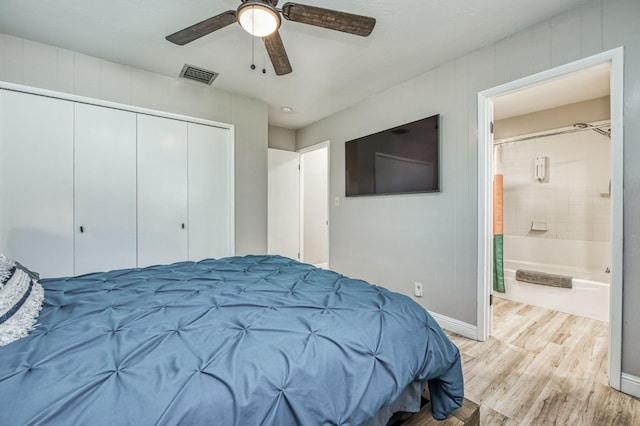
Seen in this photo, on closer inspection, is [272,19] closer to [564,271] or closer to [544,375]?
[544,375]

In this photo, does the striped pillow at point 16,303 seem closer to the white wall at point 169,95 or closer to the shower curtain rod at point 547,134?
the white wall at point 169,95

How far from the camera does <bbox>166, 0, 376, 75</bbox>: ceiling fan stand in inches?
57.3

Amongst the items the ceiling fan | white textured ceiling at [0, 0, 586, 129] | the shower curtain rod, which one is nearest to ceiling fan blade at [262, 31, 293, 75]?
the ceiling fan

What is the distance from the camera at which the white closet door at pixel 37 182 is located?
7.43 feet

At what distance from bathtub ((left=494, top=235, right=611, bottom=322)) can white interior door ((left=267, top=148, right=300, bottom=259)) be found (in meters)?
2.96

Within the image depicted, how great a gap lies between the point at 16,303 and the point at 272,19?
164cm

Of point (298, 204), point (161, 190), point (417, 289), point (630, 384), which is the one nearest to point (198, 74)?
point (161, 190)

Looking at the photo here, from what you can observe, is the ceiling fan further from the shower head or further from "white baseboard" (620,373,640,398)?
the shower head

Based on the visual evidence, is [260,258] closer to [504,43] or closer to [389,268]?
[389,268]

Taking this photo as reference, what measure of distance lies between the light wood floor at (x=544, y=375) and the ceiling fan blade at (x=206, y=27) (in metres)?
2.60

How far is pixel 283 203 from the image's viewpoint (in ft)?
15.1

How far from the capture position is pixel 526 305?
328 cm

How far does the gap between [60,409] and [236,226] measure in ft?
9.10

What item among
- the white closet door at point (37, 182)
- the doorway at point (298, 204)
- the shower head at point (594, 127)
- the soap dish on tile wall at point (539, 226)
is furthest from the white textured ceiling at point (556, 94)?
the white closet door at point (37, 182)
